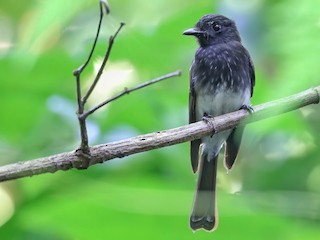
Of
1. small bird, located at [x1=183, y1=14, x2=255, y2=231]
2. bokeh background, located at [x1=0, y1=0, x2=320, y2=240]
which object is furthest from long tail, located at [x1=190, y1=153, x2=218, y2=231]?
bokeh background, located at [x1=0, y1=0, x2=320, y2=240]

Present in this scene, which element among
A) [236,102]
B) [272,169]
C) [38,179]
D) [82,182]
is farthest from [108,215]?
[236,102]

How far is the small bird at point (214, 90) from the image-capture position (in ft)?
8.50

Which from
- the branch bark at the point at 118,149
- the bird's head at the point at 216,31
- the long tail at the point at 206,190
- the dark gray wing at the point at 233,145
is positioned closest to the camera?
the branch bark at the point at 118,149

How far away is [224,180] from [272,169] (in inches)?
23.2

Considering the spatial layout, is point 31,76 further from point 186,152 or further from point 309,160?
point 309,160

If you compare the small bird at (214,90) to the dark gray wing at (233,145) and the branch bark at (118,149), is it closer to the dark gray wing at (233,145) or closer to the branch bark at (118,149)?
the dark gray wing at (233,145)

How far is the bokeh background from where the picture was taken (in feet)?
3.98

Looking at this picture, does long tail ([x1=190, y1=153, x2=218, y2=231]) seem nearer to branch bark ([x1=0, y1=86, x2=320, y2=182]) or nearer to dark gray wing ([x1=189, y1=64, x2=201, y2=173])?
dark gray wing ([x1=189, y1=64, x2=201, y2=173])

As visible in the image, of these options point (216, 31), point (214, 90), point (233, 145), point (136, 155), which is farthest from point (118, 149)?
point (216, 31)

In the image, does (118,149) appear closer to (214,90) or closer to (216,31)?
(214,90)

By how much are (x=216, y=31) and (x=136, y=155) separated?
1274mm

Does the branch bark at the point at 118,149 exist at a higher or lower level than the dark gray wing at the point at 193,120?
lower

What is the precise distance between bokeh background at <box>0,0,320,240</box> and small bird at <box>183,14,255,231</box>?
0.12 metres

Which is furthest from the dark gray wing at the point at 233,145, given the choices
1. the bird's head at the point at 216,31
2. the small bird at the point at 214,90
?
the bird's head at the point at 216,31
